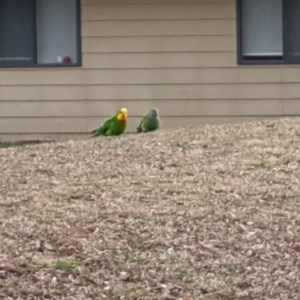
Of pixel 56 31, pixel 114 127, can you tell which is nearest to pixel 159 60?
pixel 56 31

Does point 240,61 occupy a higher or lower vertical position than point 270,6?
lower

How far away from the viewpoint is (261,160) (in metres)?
7.80

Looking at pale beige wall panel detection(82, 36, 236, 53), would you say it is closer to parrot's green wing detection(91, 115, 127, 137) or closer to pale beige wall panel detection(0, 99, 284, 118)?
pale beige wall panel detection(0, 99, 284, 118)

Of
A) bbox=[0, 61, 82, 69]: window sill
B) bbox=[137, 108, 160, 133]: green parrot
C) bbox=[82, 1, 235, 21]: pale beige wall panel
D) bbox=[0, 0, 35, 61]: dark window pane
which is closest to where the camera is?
bbox=[137, 108, 160, 133]: green parrot

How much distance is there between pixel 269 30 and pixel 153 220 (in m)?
6.56

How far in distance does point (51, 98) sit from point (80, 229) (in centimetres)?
614

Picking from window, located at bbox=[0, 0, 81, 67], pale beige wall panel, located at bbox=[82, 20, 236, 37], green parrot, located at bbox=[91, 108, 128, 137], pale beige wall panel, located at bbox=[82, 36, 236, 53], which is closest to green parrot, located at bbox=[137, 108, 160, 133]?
green parrot, located at bbox=[91, 108, 128, 137]

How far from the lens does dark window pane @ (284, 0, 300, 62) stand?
12.1 meters

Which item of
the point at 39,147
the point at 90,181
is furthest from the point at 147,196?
the point at 39,147

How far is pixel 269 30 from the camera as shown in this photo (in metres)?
12.2

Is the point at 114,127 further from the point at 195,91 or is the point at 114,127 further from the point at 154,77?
the point at 195,91

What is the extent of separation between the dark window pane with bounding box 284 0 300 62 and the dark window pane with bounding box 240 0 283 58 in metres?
0.12

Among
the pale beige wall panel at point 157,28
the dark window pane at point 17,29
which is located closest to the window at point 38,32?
the dark window pane at point 17,29

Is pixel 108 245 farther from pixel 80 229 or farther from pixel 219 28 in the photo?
pixel 219 28
